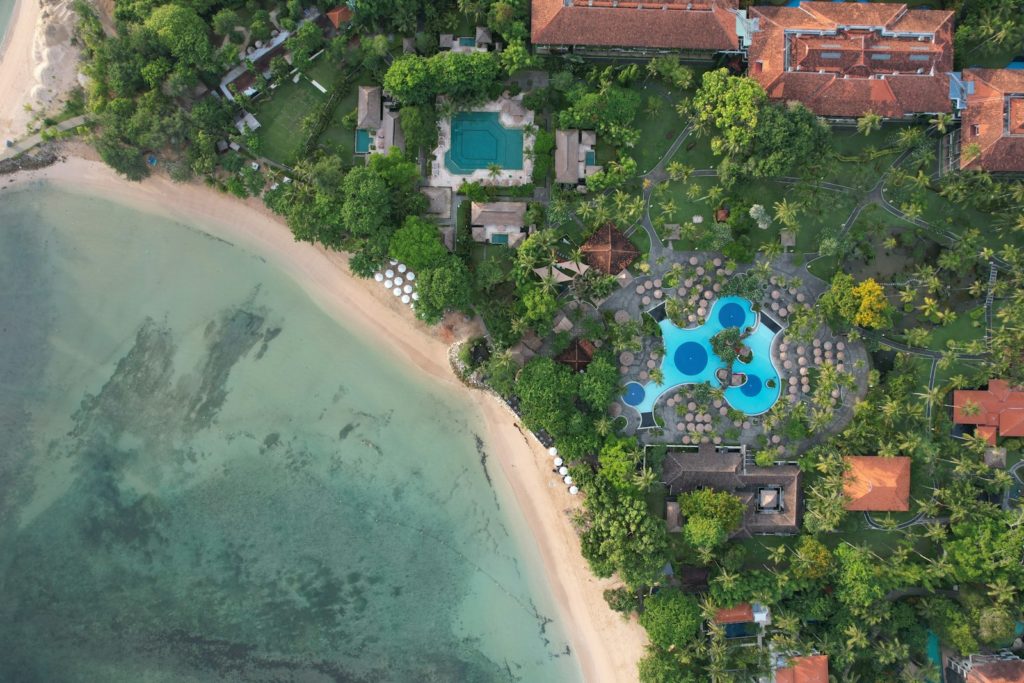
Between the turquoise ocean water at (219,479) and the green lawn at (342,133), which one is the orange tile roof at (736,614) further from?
→ the green lawn at (342,133)

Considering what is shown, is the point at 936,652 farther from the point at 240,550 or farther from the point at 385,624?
the point at 240,550

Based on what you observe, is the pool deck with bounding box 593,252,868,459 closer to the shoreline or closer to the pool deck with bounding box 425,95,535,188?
the shoreline

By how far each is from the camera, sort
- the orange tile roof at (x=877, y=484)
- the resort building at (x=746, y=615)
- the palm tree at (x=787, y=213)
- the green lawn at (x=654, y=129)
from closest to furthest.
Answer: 1. the palm tree at (x=787, y=213)
2. the orange tile roof at (x=877, y=484)
3. the resort building at (x=746, y=615)
4. the green lawn at (x=654, y=129)

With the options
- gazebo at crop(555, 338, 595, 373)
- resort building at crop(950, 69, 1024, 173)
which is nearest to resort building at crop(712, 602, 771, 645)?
gazebo at crop(555, 338, 595, 373)

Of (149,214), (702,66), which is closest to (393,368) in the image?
(149,214)

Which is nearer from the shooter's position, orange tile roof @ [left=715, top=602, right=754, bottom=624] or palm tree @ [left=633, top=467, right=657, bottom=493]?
palm tree @ [left=633, top=467, right=657, bottom=493]

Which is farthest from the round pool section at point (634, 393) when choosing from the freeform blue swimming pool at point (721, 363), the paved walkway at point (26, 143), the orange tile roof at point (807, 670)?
the paved walkway at point (26, 143)
